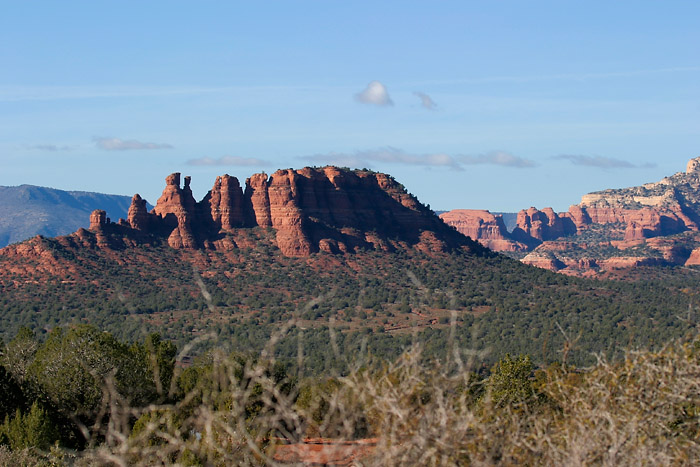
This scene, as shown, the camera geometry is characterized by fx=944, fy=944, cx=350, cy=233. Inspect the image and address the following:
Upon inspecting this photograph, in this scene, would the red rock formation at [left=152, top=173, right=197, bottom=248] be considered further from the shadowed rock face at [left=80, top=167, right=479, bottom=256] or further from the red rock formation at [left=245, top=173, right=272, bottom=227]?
the red rock formation at [left=245, top=173, right=272, bottom=227]

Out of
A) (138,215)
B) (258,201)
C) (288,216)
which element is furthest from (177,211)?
(288,216)

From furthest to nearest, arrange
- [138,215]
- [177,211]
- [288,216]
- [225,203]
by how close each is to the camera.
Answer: [225,203] < [288,216] < [177,211] < [138,215]

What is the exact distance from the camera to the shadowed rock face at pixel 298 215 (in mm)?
128500

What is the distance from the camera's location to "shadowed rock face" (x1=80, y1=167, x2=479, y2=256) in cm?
12850

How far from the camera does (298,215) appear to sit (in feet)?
428

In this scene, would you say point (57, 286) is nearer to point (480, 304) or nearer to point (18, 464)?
point (480, 304)

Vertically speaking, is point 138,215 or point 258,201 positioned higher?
point 258,201

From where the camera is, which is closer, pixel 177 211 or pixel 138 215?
pixel 138 215

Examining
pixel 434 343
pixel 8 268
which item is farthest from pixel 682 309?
pixel 8 268

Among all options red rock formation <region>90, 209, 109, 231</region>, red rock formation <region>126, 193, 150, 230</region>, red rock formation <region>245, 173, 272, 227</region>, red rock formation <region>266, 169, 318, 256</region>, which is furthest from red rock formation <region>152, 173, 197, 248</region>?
red rock formation <region>266, 169, 318, 256</region>

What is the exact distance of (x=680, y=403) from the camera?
63.0ft

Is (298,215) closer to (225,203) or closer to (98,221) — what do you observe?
(225,203)

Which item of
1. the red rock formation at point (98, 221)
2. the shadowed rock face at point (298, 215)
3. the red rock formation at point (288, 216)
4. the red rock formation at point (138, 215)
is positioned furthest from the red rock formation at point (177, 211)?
the red rock formation at point (288, 216)

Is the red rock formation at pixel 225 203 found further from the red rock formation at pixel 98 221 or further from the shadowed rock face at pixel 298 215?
the red rock formation at pixel 98 221
